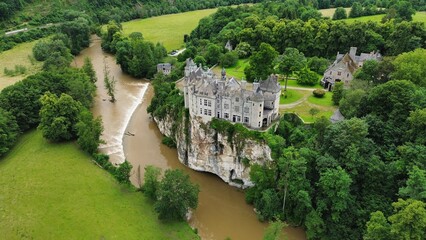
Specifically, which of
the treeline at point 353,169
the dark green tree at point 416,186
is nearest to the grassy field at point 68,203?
the treeline at point 353,169

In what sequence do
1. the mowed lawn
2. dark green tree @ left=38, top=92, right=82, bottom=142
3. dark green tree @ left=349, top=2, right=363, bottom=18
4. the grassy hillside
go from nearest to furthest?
dark green tree @ left=38, top=92, right=82, bottom=142 → the grassy hillside → dark green tree @ left=349, top=2, right=363, bottom=18 → the mowed lawn

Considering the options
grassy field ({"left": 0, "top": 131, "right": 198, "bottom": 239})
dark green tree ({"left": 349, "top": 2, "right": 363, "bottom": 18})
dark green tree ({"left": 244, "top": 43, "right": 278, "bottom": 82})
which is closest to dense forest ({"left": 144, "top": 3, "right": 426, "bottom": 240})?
dark green tree ({"left": 244, "top": 43, "right": 278, "bottom": 82})

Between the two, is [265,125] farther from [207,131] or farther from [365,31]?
[365,31]

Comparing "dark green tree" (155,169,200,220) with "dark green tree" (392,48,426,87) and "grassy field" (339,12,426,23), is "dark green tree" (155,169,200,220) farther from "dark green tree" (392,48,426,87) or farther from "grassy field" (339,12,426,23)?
"grassy field" (339,12,426,23)

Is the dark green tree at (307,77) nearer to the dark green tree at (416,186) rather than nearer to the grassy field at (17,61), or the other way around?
the dark green tree at (416,186)

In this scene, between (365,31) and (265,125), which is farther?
(365,31)

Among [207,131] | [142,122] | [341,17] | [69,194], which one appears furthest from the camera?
[341,17]

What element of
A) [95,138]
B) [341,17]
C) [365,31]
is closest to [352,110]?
[365,31]
